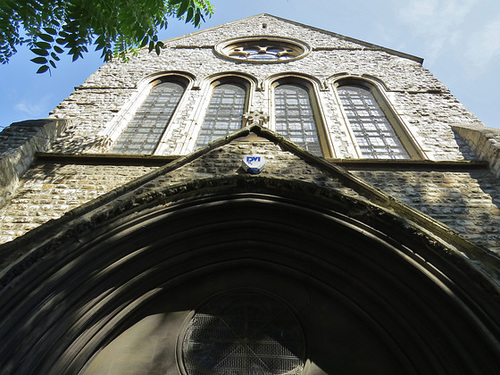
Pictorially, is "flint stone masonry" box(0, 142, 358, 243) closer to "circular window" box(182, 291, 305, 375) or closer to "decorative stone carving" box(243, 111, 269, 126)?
"circular window" box(182, 291, 305, 375)

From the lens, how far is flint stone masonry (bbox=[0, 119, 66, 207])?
466 cm

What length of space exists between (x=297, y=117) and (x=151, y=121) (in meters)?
3.41

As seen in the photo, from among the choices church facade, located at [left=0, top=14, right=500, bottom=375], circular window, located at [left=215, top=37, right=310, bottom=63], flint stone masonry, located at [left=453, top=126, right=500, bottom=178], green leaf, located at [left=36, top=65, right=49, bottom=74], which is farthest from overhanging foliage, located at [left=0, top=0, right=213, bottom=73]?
circular window, located at [left=215, top=37, right=310, bottom=63]

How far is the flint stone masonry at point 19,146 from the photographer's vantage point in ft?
15.3

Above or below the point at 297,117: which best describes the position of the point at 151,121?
below

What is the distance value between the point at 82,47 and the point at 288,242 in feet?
11.9

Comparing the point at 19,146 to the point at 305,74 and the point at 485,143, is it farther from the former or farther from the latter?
the point at 485,143

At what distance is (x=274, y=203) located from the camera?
3.88 m

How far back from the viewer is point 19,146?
203 inches

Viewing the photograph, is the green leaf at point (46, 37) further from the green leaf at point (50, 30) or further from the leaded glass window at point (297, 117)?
the leaded glass window at point (297, 117)

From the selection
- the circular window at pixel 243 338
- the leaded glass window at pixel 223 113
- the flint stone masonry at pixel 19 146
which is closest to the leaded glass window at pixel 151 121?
the leaded glass window at pixel 223 113

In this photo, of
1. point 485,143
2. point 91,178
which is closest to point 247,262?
point 91,178

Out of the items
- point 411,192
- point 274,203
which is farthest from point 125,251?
point 411,192

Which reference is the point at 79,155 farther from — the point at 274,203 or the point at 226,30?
the point at 226,30
